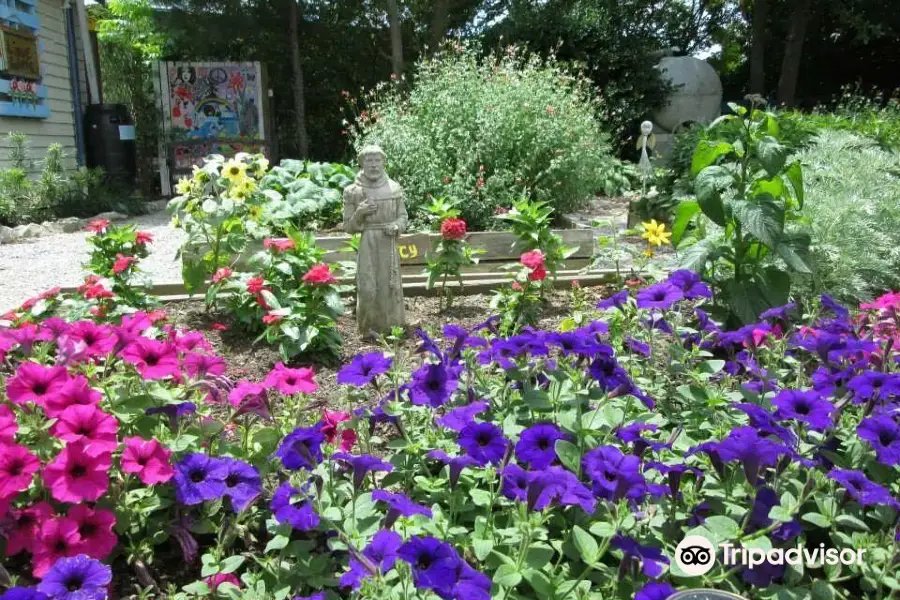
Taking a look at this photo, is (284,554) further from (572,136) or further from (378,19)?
(378,19)

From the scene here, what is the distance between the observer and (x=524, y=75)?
7.82 metres

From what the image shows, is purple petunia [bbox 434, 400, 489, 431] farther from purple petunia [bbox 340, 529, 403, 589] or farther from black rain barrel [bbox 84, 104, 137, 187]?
black rain barrel [bbox 84, 104, 137, 187]

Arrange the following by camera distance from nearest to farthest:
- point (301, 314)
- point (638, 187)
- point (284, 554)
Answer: point (284, 554), point (301, 314), point (638, 187)

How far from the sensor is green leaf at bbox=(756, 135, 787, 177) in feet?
11.1

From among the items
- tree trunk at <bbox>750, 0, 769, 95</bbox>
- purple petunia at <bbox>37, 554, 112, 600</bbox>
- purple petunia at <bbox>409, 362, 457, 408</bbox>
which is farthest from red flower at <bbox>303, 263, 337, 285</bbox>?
tree trunk at <bbox>750, 0, 769, 95</bbox>

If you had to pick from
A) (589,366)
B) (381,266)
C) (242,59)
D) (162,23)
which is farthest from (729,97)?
(589,366)

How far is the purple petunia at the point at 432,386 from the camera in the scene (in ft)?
6.03

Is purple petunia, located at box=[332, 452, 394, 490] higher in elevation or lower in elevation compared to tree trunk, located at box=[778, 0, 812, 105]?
lower

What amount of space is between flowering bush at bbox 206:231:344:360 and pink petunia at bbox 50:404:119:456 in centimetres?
211

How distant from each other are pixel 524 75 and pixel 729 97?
1437 centimetres

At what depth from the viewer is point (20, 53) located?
997 cm

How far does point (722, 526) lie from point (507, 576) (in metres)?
0.49

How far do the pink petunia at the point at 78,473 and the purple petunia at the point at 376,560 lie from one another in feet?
1.94

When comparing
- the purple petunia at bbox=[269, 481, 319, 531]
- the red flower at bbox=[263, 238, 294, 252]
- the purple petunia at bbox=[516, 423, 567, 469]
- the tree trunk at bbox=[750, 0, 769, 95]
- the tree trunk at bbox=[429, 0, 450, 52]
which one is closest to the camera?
the purple petunia at bbox=[269, 481, 319, 531]
